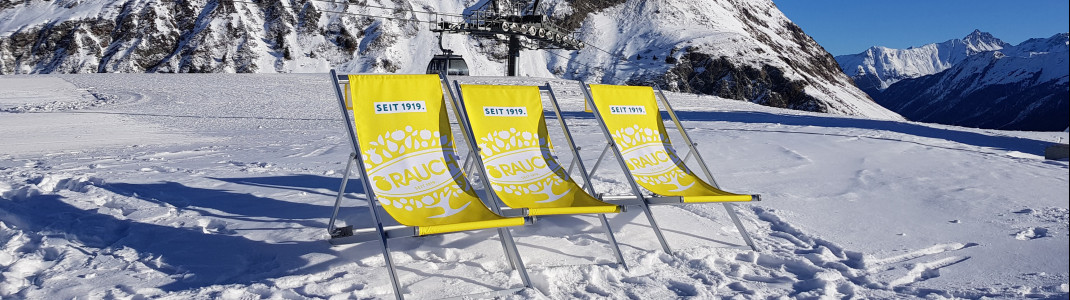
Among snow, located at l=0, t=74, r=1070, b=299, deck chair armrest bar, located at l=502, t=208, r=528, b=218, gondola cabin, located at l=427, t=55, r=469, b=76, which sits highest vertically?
deck chair armrest bar, located at l=502, t=208, r=528, b=218

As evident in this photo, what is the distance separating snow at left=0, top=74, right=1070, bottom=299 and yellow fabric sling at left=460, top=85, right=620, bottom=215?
0.34 metres

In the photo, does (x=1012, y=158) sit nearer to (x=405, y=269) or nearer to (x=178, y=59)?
(x=405, y=269)

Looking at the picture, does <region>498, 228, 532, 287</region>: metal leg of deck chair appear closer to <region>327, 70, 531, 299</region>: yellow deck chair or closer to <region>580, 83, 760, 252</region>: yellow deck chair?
<region>327, 70, 531, 299</region>: yellow deck chair

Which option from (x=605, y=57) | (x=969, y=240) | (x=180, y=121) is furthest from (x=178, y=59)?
(x=969, y=240)

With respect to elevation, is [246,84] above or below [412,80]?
below

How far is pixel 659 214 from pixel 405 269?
2.22 m

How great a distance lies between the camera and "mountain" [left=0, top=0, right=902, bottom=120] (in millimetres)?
66812

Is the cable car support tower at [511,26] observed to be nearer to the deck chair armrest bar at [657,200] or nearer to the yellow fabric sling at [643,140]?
the yellow fabric sling at [643,140]

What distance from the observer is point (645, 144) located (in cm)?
555

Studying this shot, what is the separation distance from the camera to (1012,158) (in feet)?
25.8

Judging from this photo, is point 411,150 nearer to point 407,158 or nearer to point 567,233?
point 407,158

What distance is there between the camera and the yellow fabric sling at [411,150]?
158 inches

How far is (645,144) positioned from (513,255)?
2.04 m

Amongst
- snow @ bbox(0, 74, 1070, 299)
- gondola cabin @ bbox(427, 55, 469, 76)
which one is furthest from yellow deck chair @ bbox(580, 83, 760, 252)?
gondola cabin @ bbox(427, 55, 469, 76)
